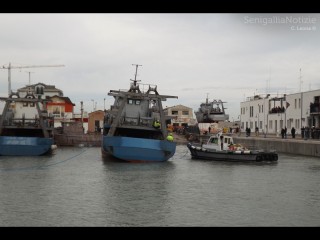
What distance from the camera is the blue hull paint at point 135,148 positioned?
3362 cm

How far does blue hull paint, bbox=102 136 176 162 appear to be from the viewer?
3362 centimetres

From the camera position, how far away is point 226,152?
A: 37.9 m

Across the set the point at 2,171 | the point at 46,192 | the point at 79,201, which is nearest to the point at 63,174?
the point at 2,171

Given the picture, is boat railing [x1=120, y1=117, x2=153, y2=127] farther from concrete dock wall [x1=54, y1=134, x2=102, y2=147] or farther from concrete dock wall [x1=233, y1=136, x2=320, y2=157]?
concrete dock wall [x1=54, y1=134, x2=102, y2=147]

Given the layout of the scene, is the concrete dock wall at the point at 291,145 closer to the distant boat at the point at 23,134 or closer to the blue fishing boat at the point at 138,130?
the blue fishing boat at the point at 138,130

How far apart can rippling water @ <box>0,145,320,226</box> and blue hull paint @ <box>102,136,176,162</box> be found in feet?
4.17

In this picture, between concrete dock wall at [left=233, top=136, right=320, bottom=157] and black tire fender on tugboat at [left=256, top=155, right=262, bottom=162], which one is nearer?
black tire fender on tugboat at [left=256, top=155, right=262, bottom=162]

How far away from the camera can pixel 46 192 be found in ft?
67.7

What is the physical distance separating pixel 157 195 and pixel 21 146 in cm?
2377

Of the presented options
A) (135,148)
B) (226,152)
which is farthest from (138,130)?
(226,152)

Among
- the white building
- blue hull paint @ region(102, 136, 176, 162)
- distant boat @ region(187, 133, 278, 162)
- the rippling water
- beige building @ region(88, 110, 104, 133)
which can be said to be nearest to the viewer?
the rippling water

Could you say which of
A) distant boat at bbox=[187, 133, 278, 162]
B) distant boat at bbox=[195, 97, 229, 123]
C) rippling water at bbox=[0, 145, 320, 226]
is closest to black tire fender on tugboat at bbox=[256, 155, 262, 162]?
distant boat at bbox=[187, 133, 278, 162]
